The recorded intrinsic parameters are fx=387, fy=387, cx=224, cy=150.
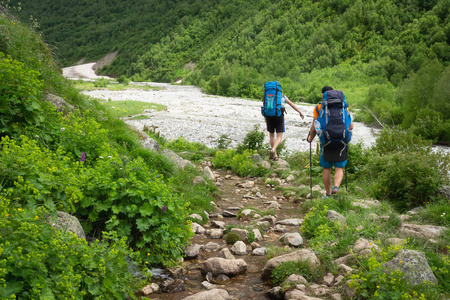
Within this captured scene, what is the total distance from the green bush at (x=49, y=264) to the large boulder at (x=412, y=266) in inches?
102

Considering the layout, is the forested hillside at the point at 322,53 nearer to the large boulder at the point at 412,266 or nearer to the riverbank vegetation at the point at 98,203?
the riverbank vegetation at the point at 98,203

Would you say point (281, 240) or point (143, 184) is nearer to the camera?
point (143, 184)

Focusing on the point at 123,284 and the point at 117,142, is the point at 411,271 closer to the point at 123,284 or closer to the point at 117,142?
the point at 123,284

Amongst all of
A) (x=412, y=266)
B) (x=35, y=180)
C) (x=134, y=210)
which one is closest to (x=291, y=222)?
(x=412, y=266)

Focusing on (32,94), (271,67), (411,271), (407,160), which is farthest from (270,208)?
(271,67)

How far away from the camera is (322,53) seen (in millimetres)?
60219

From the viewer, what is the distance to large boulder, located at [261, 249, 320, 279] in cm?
458

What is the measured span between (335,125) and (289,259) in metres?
2.76

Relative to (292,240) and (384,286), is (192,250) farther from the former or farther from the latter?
(384,286)

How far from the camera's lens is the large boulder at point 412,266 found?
3646mm

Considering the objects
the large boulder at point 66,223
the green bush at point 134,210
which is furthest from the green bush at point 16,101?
the large boulder at point 66,223

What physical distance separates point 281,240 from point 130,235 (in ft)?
7.71

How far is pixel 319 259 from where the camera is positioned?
4754mm

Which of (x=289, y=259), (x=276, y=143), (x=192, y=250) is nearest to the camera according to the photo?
(x=289, y=259)
